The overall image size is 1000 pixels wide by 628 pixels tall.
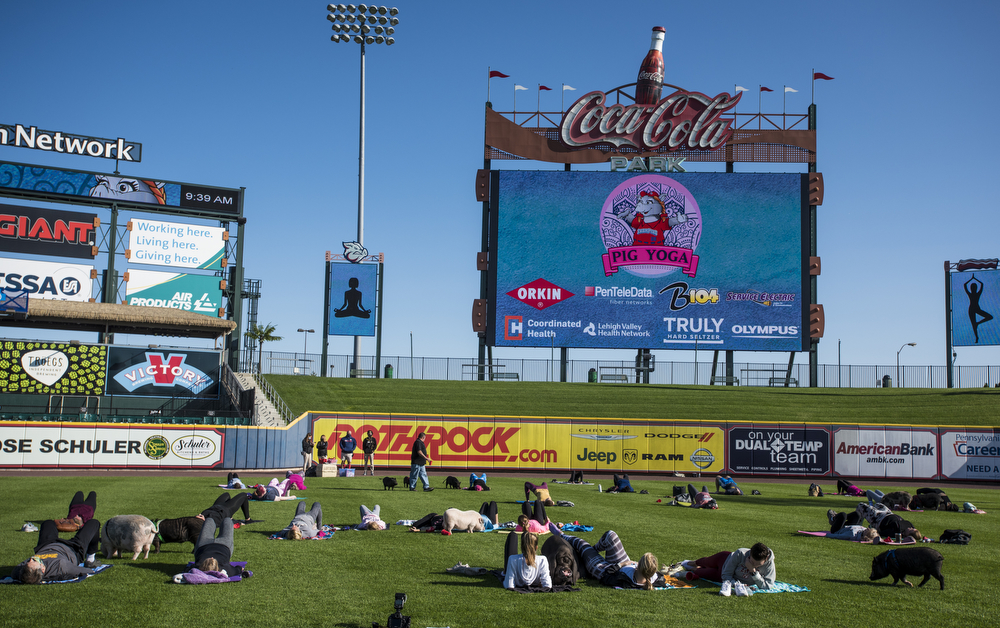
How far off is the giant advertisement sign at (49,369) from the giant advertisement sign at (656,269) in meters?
21.0

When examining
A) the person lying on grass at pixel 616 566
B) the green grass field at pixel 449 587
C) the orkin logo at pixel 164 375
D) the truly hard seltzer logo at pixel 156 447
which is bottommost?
the truly hard seltzer logo at pixel 156 447

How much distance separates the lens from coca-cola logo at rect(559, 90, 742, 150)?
48.1 metres

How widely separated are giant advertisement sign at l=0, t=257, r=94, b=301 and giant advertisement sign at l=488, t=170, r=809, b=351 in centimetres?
2167

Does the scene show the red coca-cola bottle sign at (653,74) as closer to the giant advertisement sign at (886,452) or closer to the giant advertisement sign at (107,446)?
the giant advertisement sign at (886,452)

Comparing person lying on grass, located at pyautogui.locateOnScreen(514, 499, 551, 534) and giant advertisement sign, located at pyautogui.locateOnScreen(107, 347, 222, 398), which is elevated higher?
giant advertisement sign, located at pyautogui.locateOnScreen(107, 347, 222, 398)

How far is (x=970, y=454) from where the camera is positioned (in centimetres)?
3534

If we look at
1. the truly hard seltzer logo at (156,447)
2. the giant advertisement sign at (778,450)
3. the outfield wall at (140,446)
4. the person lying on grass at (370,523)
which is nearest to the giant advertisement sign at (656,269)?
the giant advertisement sign at (778,450)

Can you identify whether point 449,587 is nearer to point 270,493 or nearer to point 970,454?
point 270,493

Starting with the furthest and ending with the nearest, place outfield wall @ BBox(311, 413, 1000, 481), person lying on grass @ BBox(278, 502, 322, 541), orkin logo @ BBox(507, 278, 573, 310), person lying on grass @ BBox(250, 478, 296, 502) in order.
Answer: orkin logo @ BBox(507, 278, 573, 310) → outfield wall @ BBox(311, 413, 1000, 481) → person lying on grass @ BBox(250, 478, 296, 502) → person lying on grass @ BBox(278, 502, 322, 541)

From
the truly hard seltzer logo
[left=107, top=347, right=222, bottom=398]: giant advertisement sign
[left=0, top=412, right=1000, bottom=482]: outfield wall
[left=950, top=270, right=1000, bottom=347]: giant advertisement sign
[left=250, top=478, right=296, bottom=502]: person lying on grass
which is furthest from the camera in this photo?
[left=950, top=270, right=1000, bottom=347]: giant advertisement sign

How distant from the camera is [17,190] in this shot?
4056cm

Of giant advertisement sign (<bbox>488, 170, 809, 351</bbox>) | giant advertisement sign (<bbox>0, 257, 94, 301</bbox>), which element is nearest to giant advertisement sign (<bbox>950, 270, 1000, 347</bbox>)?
giant advertisement sign (<bbox>488, 170, 809, 351</bbox>)

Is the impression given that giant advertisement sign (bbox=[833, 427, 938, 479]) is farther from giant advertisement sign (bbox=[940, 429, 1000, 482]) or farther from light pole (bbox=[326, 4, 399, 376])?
light pole (bbox=[326, 4, 399, 376])

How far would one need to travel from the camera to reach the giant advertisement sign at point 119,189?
1602 inches
